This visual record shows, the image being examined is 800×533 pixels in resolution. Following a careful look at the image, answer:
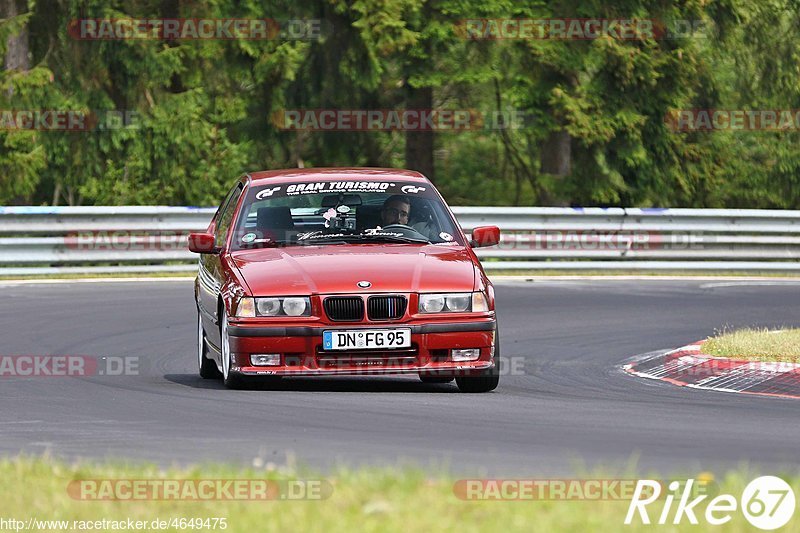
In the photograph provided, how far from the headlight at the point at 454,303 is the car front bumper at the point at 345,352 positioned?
10 centimetres

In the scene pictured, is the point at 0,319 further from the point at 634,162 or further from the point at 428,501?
the point at 634,162

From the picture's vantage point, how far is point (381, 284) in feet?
33.2

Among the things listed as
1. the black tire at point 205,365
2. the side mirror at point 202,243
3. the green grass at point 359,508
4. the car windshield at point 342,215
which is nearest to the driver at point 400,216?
the car windshield at point 342,215

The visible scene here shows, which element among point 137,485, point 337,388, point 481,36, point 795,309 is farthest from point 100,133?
point 137,485

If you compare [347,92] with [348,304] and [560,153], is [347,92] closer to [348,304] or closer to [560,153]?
[560,153]

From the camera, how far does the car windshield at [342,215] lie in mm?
11258

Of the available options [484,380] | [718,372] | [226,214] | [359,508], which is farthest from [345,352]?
[359,508]

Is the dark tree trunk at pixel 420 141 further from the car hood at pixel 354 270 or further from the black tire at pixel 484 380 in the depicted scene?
the black tire at pixel 484 380

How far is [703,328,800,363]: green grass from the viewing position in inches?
491

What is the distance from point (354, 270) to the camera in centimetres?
1028

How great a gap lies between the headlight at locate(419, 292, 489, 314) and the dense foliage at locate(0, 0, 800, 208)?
18.4m

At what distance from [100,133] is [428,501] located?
24.0m

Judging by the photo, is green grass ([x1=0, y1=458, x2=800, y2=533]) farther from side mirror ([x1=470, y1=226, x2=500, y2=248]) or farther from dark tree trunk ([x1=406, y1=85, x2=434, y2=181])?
dark tree trunk ([x1=406, y1=85, x2=434, y2=181])

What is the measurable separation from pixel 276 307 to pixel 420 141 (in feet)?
73.0
